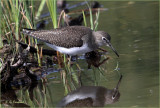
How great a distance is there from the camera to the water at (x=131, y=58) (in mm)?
6055

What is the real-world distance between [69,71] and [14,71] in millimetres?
1254

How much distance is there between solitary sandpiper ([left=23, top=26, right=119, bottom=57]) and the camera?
7672 millimetres

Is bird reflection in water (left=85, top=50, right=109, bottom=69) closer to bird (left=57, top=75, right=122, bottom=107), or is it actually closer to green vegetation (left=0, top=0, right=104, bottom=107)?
green vegetation (left=0, top=0, right=104, bottom=107)

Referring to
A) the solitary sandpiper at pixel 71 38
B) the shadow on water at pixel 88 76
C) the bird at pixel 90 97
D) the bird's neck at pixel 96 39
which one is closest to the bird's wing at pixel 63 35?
the solitary sandpiper at pixel 71 38

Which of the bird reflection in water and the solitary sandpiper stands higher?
the solitary sandpiper

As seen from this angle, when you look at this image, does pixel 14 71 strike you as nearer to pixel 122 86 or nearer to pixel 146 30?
pixel 122 86

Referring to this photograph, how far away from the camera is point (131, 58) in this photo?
7910 mm

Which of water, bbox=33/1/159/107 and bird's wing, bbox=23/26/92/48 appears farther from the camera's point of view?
bird's wing, bbox=23/26/92/48

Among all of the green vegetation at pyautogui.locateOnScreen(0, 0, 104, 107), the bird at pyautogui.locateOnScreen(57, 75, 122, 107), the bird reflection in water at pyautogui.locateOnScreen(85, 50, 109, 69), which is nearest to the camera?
the bird at pyautogui.locateOnScreen(57, 75, 122, 107)

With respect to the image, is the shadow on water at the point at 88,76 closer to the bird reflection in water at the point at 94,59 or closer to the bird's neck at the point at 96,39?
the bird reflection in water at the point at 94,59

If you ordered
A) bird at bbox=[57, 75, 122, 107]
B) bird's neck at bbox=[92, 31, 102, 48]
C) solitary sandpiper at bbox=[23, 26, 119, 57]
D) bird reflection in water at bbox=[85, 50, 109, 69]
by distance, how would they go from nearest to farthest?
bird at bbox=[57, 75, 122, 107] → solitary sandpiper at bbox=[23, 26, 119, 57] → bird's neck at bbox=[92, 31, 102, 48] → bird reflection in water at bbox=[85, 50, 109, 69]

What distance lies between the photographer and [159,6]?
37.3 ft

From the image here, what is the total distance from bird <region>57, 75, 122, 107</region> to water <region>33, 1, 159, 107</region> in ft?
0.39

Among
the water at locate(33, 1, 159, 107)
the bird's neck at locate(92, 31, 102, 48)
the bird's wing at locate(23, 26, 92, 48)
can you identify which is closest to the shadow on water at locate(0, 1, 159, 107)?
the water at locate(33, 1, 159, 107)
